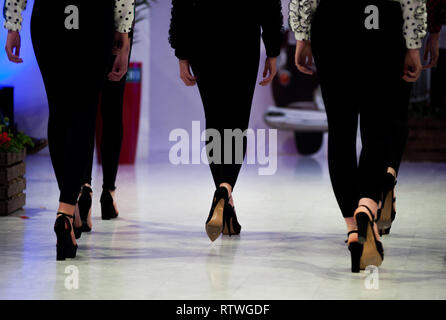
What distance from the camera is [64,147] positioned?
10.1ft

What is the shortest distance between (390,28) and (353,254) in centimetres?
75

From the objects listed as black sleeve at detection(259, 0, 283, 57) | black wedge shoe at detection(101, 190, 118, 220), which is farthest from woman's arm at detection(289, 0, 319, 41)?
black wedge shoe at detection(101, 190, 118, 220)

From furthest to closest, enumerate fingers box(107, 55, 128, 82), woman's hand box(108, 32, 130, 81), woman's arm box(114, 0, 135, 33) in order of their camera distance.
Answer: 1. fingers box(107, 55, 128, 82)
2. woman's hand box(108, 32, 130, 81)
3. woman's arm box(114, 0, 135, 33)

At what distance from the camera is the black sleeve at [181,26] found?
3422 mm

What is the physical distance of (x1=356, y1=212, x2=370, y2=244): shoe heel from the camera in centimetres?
266

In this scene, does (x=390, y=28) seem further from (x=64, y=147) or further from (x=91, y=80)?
(x=64, y=147)

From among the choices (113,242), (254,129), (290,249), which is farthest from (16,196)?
(254,129)

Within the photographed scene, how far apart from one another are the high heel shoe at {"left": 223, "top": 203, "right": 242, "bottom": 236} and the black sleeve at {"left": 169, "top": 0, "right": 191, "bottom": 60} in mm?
678

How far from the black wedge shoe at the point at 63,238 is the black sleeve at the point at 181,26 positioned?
94cm

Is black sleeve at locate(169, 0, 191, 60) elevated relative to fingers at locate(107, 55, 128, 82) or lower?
elevated

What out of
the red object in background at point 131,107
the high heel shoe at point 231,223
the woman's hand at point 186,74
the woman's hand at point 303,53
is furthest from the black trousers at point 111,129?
the red object in background at point 131,107

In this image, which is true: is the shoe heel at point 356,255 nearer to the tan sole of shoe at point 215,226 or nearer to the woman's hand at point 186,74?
the tan sole of shoe at point 215,226

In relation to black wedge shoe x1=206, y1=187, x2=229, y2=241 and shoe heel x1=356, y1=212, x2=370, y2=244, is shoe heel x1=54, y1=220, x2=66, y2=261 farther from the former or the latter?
shoe heel x1=356, y1=212, x2=370, y2=244

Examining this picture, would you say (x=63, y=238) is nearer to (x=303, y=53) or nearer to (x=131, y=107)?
(x=303, y=53)
